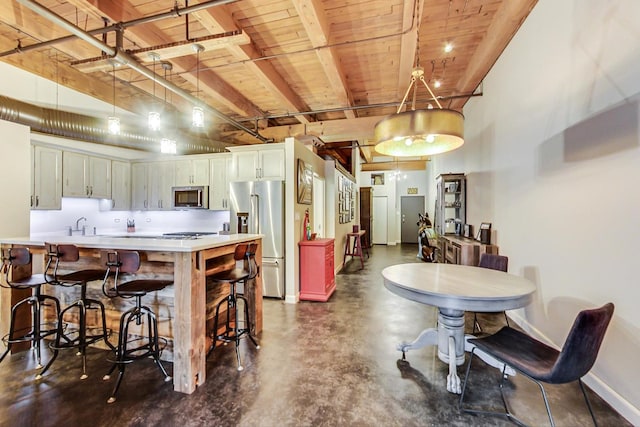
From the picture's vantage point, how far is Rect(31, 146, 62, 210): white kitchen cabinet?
12.9ft

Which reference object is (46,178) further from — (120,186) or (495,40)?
(495,40)

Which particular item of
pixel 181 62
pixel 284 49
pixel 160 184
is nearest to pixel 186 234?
pixel 160 184

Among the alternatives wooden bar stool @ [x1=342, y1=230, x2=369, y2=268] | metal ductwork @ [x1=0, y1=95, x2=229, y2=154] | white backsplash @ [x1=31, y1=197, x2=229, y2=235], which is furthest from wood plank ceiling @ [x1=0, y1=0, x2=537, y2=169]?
wooden bar stool @ [x1=342, y1=230, x2=369, y2=268]

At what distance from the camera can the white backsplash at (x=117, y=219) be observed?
174 inches

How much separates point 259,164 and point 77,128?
2.48 meters

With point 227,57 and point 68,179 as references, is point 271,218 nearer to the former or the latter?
point 227,57

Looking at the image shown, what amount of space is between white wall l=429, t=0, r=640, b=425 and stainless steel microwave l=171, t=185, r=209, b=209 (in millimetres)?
4917

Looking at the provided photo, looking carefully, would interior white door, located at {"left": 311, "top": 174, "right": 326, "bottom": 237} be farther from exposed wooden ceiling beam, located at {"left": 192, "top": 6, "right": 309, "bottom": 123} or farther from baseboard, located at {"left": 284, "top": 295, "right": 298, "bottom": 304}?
baseboard, located at {"left": 284, "top": 295, "right": 298, "bottom": 304}

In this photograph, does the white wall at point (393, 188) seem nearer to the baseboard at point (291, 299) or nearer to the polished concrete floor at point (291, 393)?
the baseboard at point (291, 299)

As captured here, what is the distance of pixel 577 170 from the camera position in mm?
2211

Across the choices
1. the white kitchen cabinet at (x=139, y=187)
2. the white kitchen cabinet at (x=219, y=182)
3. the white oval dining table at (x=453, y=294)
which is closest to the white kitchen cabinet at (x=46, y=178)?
the white kitchen cabinet at (x=139, y=187)

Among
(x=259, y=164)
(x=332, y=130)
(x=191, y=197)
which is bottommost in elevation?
(x=191, y=197)

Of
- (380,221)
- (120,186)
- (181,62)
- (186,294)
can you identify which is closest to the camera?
(186,294)

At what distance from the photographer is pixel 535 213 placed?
2.82m
